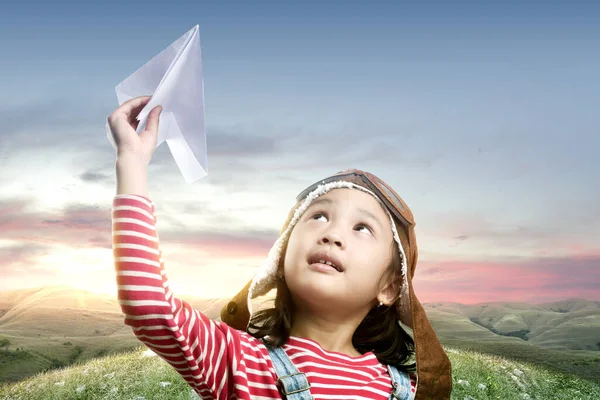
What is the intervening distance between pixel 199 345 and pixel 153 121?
3.44 feet

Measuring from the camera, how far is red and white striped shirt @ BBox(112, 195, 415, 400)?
2371mm

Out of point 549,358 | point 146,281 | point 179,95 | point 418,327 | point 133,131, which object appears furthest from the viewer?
point 549,358

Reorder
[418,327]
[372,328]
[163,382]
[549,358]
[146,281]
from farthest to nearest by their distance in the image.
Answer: [549,358] < [163,382] < [372,328] < [418,327] < [146,281]

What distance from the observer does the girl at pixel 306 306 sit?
243 centimetres

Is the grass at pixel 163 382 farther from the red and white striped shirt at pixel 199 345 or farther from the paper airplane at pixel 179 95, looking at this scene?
the paper airplane at pixel 179 95

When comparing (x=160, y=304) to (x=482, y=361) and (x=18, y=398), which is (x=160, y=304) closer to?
(x=18, y=398)

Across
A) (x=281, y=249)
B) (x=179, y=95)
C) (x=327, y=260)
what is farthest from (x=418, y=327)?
(x=179, y=95)

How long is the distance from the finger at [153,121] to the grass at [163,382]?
513 centimetres

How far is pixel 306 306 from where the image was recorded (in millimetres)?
3383

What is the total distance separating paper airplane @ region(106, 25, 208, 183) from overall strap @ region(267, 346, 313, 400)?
1059 millimetres

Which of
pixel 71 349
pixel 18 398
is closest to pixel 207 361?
pixel 18 398

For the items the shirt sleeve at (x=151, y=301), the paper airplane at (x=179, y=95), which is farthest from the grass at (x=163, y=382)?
the paper airplane at (x=179, y=95)

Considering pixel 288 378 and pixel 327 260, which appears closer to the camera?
pixel 288 378

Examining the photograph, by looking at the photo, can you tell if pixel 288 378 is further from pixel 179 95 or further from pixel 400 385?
pixel 179 95
